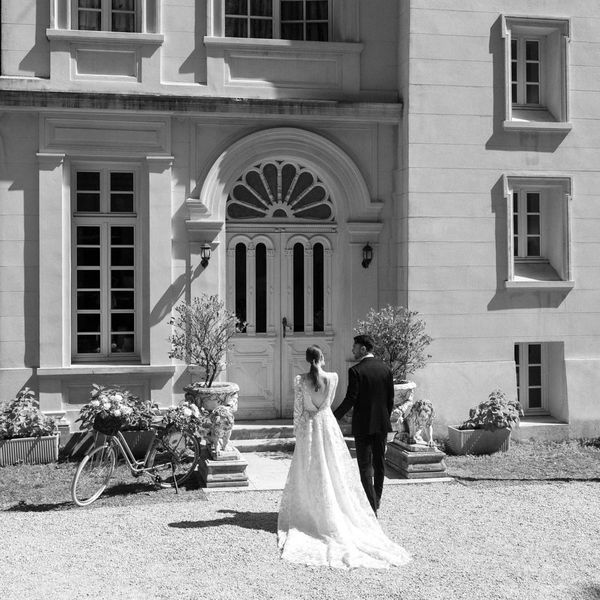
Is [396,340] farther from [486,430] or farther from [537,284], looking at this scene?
[537,284]

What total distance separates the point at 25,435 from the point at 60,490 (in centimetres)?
140

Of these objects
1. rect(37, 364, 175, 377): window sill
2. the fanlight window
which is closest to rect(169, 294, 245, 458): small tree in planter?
rect(37, 364, 175, 377): window sill

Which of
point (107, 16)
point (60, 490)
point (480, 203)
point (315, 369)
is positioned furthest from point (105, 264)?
point (480, 203)

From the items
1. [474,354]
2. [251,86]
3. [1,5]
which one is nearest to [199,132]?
[251,86]

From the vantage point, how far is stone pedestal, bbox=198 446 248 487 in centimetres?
→ 991

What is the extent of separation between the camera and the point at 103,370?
38.4ft

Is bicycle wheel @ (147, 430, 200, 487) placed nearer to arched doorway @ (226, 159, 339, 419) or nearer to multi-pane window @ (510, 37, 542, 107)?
arched doorway @ (226, 159, 339, 419)

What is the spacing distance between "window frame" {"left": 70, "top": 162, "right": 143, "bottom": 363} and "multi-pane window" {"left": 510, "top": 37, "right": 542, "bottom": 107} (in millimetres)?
5296

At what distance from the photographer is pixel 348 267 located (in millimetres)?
12562

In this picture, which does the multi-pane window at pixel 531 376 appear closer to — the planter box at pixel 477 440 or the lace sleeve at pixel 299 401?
the planter box at pixel 477 440

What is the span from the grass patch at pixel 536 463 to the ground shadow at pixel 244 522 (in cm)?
279

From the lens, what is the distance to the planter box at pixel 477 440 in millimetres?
11789

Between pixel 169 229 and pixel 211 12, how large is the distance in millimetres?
2847

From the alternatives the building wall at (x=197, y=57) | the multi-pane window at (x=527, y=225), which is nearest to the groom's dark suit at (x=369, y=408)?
the building wall at (x=197, y=57)
